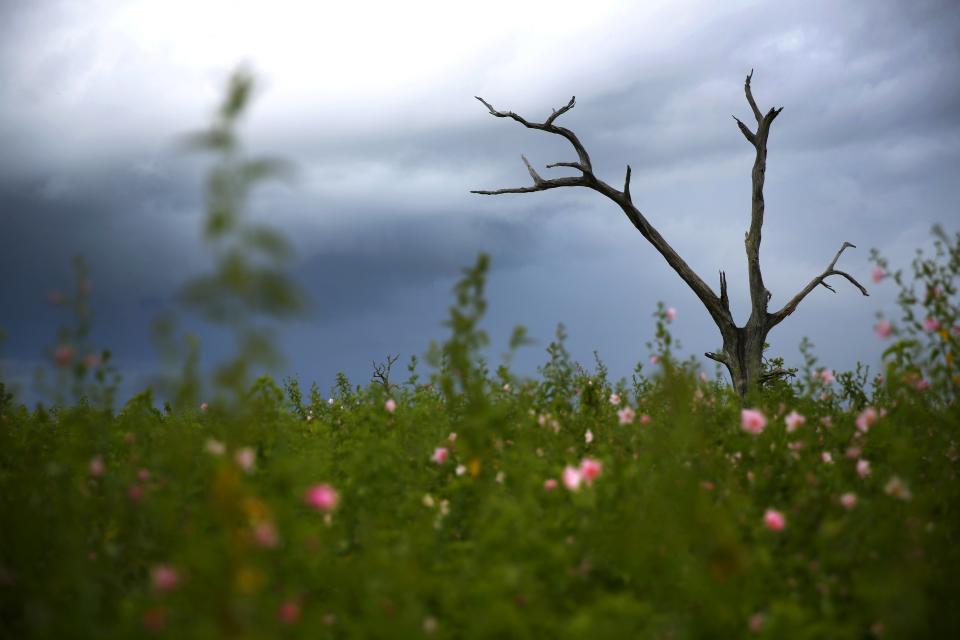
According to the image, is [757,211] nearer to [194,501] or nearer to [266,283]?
[194,501]

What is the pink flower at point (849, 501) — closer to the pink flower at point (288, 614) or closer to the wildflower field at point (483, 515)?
the wildflower field at point (483, 515)

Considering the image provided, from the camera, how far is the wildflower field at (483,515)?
2791 millimetres

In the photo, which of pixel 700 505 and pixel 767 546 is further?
pixel 767 546

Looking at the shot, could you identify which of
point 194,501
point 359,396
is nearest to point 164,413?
point 359,396

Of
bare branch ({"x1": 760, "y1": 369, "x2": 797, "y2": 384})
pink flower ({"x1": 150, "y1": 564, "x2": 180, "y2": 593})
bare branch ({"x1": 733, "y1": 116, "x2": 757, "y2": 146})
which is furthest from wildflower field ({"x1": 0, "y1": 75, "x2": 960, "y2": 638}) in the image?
bare branch ({"x1": 733, "y1": 116, "x2": 757, "y2": 146})

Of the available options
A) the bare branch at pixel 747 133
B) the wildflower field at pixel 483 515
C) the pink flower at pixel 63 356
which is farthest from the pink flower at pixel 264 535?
the bare branch at pixel 747 133

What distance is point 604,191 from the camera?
12227mm

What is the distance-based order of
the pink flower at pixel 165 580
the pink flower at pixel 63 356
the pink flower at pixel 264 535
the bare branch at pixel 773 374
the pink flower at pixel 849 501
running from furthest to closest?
the bare branch at pixel 773 374 < the pink flower at pixel 63 356 < the pink flower at pixel 849 501 < the pink flower at pixel 165 580 < the pink flower at pixel 264 535

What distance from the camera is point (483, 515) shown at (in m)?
3.78

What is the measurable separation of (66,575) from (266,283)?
1.61 meters

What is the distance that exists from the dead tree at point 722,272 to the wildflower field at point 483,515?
553 cm

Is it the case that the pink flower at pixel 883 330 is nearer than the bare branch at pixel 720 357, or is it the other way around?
the pink flower at pixel 883 330

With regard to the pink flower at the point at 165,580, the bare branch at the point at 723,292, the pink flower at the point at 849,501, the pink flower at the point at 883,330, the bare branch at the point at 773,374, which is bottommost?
the pink flower at the point at 165,580

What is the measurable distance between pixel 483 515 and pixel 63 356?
2.94 m
